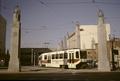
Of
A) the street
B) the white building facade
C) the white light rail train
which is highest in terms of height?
the white building facade

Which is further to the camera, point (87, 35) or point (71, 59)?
point (87, 35)

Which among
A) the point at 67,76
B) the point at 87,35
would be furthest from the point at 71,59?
the point at 87,35

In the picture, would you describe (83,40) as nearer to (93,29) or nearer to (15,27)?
(93,29)

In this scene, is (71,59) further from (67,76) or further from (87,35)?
(87,35)

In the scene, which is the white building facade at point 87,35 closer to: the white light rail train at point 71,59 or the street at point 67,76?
the white light rail train at point 71,59

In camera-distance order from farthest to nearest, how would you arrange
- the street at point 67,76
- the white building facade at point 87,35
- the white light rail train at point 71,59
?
1. the white building facade at point 87,35
2. the white light rail train at point 71,59
3. the street at point 67,76

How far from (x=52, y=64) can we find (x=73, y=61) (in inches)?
265

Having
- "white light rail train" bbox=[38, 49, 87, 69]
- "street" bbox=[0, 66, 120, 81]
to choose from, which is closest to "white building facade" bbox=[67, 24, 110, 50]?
"white light rail train" bbox=[38, 49, 87, 69]

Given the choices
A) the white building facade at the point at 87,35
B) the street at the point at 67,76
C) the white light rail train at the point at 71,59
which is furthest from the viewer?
the white building facade at the point at 87,35

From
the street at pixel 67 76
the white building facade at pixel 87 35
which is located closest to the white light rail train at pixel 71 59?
the street at pixel 67 76

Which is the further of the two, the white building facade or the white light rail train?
the white building facade

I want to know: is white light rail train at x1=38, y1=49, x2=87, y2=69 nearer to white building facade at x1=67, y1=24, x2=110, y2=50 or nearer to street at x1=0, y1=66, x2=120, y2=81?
street at x1=0, y1=66, x2=120, y2=81

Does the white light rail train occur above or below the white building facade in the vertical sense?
below

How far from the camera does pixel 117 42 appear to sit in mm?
53219
